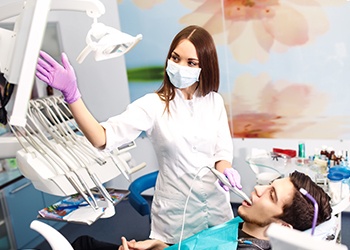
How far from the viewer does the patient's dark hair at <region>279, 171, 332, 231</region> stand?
1279 mm

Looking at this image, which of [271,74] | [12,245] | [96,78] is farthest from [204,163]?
[96,78]

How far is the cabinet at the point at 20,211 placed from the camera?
244 cm

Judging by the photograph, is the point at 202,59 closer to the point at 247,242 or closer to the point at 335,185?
the point at 247,242

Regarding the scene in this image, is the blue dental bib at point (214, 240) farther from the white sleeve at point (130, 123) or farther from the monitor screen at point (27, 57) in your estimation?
the monitor screen at point (27, 57)

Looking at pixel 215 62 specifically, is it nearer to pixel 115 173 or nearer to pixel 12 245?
pixel 115 173

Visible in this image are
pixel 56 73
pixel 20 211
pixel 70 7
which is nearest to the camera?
pixel 56 73

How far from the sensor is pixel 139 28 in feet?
10.00

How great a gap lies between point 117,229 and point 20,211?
0.76m

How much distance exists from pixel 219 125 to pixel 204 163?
7.2 inches

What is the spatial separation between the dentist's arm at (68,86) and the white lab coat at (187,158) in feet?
0.90

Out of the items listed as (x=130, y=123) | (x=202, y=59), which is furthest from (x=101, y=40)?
(x=202, y=59)

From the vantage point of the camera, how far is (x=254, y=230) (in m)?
1.42

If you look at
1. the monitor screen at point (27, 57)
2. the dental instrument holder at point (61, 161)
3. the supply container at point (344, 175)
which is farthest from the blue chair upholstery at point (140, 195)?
the monitor screen at point (27, 57)

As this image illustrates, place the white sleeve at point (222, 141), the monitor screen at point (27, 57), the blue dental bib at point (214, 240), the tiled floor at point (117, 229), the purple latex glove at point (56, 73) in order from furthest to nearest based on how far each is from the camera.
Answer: the tiled floor at point (117, 229) < the white sleeve at point (222, 141) < the blue dental bib at point (214, 240) < the purple latex glove at point (56, 73) < the monitor screen at point (27, 57)
